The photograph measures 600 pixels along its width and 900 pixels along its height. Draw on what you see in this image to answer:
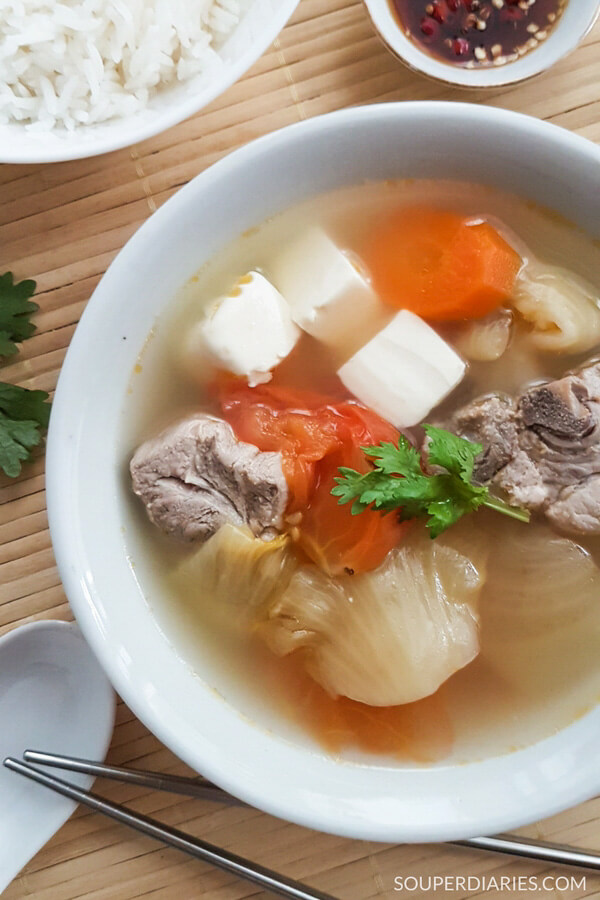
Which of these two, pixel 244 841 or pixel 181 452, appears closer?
pixel 181 452

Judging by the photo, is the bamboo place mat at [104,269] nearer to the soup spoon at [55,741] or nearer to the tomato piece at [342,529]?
the soup spoon at [55,741]

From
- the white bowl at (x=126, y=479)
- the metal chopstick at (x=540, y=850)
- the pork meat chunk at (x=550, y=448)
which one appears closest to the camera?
the white bowl at (x=126, y=479)

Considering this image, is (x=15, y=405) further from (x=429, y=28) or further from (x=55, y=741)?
(x=429, y=28)

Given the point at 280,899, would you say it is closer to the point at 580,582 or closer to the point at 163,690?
the point at 163,690

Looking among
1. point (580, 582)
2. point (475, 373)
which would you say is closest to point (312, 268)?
point (475, 373)

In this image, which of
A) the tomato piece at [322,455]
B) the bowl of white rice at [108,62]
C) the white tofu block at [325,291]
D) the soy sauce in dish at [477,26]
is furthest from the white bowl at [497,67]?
the tomato piece at [322,455]

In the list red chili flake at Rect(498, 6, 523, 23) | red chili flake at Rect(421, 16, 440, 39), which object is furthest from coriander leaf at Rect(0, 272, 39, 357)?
red chili flake at Rect(498, 6, 523, 23)
